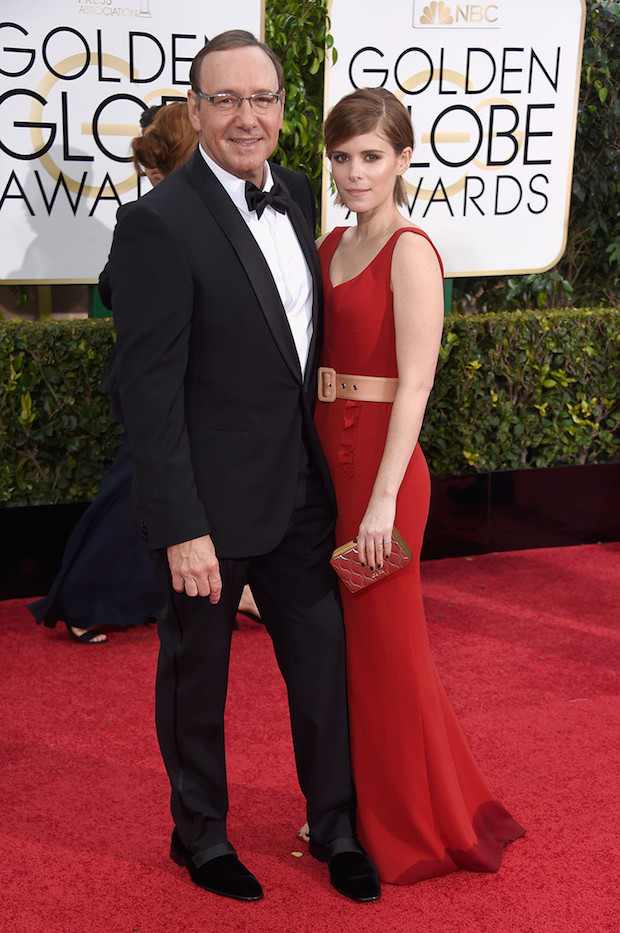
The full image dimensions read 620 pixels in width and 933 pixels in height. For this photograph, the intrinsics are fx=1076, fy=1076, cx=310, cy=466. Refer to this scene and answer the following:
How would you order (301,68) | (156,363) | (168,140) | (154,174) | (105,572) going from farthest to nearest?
(301,68) < (105,572) < (154,174) < (168,140) < (156,363)

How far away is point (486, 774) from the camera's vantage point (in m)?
3.16

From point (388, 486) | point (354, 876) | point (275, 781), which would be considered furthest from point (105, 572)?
point (388, 486)

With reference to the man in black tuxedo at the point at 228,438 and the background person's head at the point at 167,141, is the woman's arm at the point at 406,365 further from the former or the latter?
the background person's head at the point at 167,141

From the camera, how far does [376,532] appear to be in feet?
7.89

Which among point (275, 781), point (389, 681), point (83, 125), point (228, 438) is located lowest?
point (275, 781)

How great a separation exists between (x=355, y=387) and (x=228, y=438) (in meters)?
0.35

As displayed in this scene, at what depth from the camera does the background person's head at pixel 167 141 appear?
3621 mm

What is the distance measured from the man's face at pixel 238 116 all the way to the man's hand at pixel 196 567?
80 cm

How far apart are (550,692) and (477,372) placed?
2025 millimetres

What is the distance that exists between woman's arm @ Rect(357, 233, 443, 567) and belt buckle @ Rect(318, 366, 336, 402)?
6.8 inches

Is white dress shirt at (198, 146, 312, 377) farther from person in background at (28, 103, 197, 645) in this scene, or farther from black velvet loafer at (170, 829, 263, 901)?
person in background at (28, 103, 197, 645)

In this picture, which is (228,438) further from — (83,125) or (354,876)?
(83,125)

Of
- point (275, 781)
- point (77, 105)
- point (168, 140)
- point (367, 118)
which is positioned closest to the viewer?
point (367, 118)

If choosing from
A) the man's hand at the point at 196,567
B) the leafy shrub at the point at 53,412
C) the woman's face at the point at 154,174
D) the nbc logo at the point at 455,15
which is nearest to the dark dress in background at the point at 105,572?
the leafy shrub at the point at 53,412
